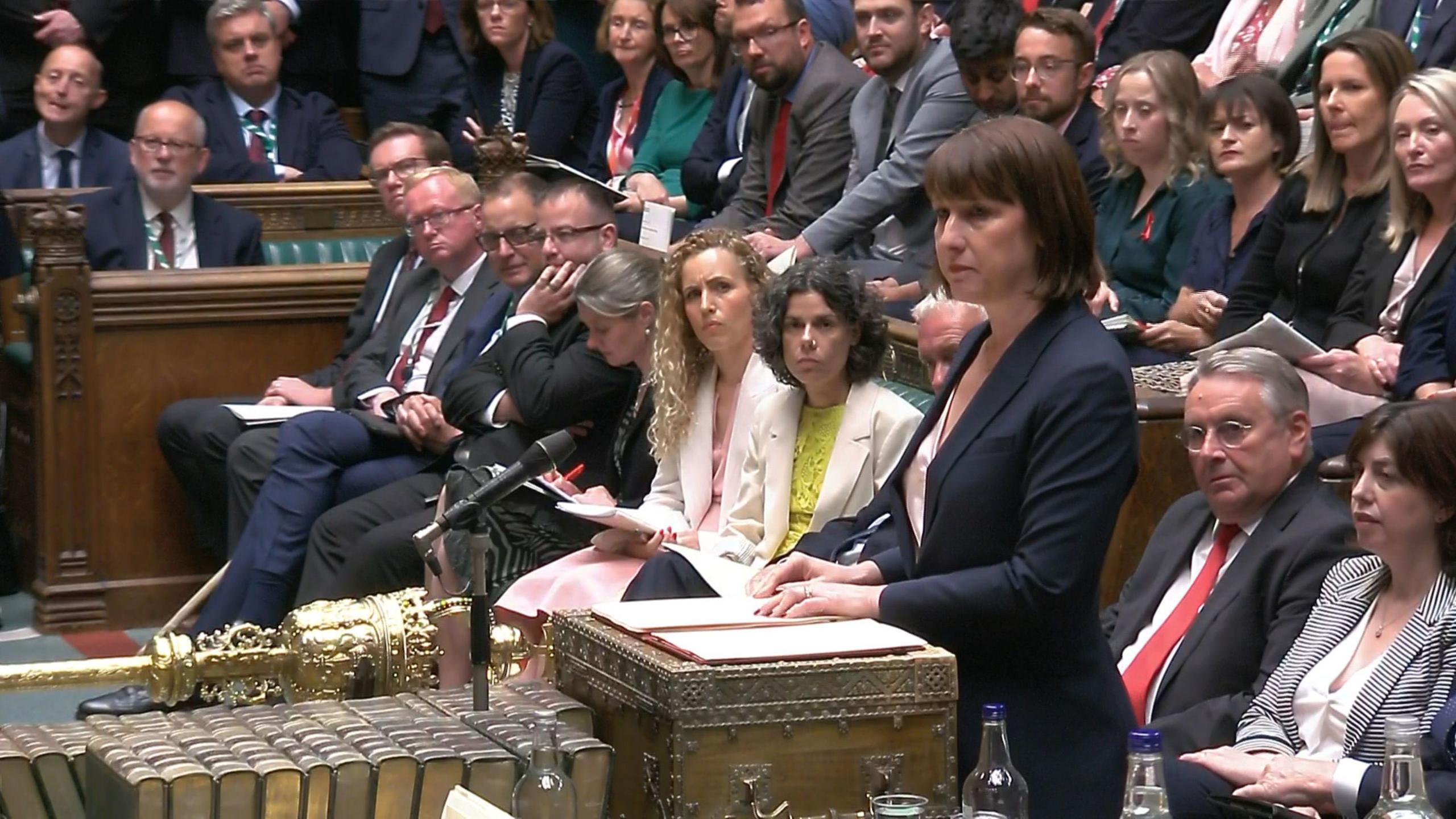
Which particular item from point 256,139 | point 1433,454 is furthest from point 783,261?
point 256,139

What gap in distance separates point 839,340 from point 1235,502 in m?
1.17

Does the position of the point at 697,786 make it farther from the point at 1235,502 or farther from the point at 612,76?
the point at 612,76

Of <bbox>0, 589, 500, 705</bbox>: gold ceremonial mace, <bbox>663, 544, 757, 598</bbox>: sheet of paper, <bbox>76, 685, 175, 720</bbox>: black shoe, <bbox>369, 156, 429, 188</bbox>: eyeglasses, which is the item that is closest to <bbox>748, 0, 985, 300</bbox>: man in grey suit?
<bbox>369, 156, 429, 188</bbox>: eyeglasses

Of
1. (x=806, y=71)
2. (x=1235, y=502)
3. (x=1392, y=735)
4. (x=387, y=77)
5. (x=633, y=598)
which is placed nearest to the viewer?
(x=1392, y=735)

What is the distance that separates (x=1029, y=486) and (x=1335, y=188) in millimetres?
2986

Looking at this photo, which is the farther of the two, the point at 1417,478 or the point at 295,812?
the point at 1417,478

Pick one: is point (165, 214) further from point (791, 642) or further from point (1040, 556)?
point (1040, 556)

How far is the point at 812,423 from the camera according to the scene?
4633mm

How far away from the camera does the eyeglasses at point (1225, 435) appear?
3582 millimetres

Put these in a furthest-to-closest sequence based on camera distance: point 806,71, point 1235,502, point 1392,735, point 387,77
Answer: point 387,77 < point 806,71 < point 1235,502 < point 1392,735

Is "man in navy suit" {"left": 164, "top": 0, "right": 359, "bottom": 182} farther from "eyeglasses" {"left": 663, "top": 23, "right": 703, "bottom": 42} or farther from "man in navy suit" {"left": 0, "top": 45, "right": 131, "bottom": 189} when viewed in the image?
"eyeglasses" {"left": 663, "top": 23, "right": 703, "bottom": 42}

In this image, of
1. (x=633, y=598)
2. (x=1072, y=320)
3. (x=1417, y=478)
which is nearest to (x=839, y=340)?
(x=633, y=598)

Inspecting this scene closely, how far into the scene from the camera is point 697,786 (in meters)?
2.31

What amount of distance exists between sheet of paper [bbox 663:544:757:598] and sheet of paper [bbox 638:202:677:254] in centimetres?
192
